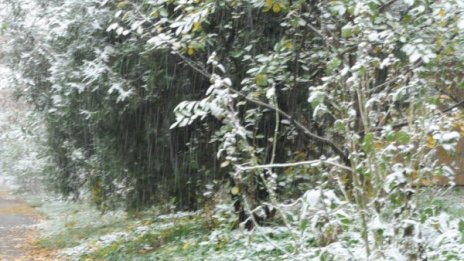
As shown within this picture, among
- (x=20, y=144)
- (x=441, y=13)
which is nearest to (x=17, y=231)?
(x=20, y=144)

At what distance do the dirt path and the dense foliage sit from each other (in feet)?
7.21

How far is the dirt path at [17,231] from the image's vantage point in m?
15.1

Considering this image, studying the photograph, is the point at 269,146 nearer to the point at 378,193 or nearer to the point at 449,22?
the point at 449,22

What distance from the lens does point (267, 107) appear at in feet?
23.9

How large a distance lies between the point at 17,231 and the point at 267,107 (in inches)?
622

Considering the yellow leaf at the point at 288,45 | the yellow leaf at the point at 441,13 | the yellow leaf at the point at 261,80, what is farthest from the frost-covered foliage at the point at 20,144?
the yellow leaf at the point at 441,13

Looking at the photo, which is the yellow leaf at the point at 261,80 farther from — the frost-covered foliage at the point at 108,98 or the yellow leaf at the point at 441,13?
the frost-covered foliage at the point at 108,98

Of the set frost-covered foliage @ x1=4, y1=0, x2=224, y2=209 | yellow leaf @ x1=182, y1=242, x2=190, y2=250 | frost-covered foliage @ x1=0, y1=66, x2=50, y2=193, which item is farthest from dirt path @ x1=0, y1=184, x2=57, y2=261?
yellow leaf @ x1=182, y1=242, x2=190, y2=250

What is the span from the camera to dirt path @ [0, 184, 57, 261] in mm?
15148

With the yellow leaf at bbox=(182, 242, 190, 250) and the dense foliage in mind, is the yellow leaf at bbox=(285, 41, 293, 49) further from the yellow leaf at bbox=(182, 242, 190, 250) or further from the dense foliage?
the yellow leaf at bbox=(182, 242, 190, 250)

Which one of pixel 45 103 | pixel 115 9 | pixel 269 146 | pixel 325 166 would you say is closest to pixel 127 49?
pixel 115 9

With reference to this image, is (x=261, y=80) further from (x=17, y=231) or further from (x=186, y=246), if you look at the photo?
(x=17, y=231)

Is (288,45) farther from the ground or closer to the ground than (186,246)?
farther from the ground

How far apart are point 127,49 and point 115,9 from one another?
54 cm
